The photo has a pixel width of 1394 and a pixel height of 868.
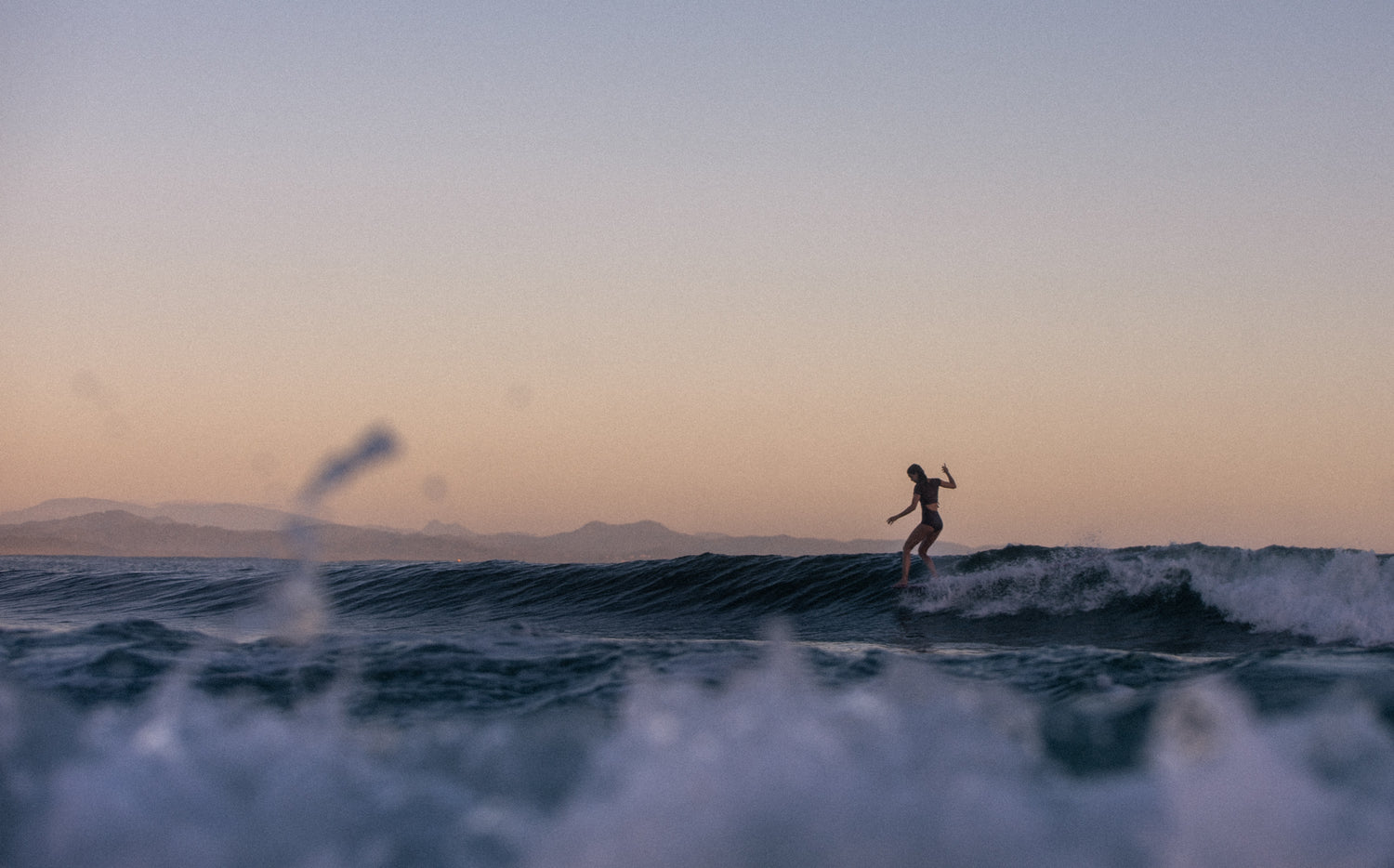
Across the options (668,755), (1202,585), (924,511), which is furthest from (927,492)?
(668,755)

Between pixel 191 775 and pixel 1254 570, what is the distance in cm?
1147

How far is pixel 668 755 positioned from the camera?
4059 millimetres

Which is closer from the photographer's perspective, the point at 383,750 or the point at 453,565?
the point at 383,750

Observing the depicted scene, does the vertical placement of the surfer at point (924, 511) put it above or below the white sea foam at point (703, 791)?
above

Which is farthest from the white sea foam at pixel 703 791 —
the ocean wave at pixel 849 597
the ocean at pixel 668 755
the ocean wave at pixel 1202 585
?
the ocean wave at pixel 1202 585

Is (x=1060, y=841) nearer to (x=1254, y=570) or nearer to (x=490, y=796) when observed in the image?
(x=490, y=796)

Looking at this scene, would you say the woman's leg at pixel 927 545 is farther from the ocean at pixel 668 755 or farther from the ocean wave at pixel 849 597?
the ocean at pixel 668 755

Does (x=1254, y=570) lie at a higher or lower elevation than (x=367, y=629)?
higher

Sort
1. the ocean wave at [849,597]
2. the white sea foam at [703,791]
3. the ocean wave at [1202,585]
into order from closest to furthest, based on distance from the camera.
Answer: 1. the white sea foam at [703,791]
2. the ocean wave at [1202,585]
3. the ocean wave at [849,597]

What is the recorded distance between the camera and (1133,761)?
3.90 m

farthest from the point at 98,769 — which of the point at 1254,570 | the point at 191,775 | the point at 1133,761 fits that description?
the point at 1254,570

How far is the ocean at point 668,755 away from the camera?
11.1ft

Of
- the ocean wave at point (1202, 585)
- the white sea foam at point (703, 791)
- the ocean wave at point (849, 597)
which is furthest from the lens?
the ocean wave at point (849, 597)

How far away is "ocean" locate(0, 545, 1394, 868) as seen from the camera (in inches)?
134
